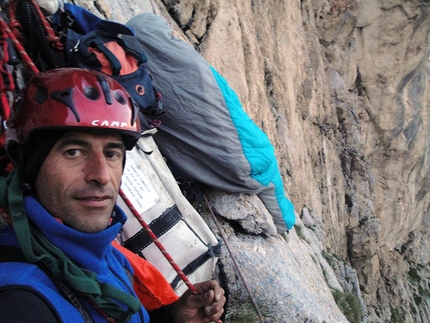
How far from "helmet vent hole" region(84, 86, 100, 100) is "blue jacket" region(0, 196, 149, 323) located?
56cm

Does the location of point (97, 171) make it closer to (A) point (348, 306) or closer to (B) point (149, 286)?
(B) point (149, 286)

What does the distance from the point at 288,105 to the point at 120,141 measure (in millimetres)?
9182

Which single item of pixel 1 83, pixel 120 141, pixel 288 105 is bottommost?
pixel 288 105

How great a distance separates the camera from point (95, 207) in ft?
5.47

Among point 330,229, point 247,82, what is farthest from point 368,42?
point 247,82

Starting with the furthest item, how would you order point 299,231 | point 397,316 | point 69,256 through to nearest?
point 397,316
point 299,231
point 69,256

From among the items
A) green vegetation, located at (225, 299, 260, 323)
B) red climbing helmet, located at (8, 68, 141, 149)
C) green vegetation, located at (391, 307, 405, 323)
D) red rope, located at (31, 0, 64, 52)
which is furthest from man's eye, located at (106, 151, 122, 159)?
green vegetation, located at (391, 307, 405, 323)

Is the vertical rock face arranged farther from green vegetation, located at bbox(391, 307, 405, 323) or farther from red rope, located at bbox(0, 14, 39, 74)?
red rope, located at bbox(0, 14, 39, 74)

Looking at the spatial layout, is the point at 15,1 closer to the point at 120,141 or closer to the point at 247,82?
the point at 120,141

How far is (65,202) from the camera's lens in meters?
1.63

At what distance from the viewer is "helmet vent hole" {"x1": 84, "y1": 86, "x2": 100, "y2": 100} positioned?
6.13ft

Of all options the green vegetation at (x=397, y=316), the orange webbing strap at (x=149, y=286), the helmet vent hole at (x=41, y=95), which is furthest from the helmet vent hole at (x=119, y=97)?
the green vegetation at (x=397, y=316)

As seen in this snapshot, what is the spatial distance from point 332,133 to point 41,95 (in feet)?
48.0

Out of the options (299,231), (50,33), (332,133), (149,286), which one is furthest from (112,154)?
(332,133)
